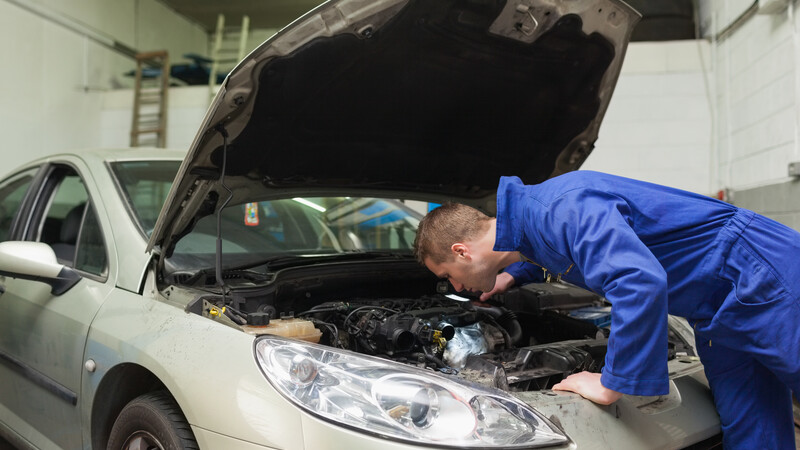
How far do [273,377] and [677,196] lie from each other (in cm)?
114

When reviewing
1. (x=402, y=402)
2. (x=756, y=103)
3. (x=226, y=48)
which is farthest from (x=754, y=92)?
(x=226, y=48)

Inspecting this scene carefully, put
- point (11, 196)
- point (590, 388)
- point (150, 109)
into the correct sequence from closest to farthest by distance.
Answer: point (590, 388) < point (11, 196) < point (150, 109)

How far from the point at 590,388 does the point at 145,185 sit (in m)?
1.94

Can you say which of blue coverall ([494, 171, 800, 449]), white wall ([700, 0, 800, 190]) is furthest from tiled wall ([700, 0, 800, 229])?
blue coverall ([494, 171, 800, 449])

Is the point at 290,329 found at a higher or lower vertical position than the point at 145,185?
lower

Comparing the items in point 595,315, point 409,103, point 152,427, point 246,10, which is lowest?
point 152,427

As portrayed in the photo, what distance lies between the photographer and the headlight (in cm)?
124

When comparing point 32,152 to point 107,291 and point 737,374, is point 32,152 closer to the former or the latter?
point 107,291

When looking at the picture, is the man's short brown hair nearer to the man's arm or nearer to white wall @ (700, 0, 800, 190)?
the man's arm

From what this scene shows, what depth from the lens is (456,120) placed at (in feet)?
8.43

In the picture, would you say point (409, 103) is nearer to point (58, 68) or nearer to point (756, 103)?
point (756, 103)

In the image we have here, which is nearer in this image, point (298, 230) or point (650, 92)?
point (298, 230)

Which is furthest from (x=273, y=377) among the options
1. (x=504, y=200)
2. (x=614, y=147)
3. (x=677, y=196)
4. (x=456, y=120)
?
(x=614, y=147)

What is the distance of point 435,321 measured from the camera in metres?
2.06
